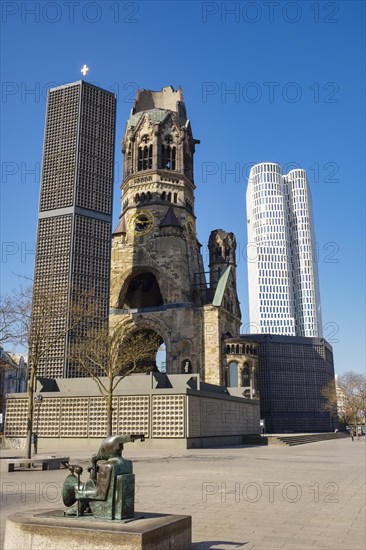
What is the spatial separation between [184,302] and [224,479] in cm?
4569

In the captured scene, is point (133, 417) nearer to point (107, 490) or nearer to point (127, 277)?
point (107, 490)

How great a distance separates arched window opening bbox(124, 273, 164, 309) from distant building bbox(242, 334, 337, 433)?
20.3m

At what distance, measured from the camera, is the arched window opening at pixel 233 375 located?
6381 centimetres

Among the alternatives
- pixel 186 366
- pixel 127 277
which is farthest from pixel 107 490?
pixel 127 277

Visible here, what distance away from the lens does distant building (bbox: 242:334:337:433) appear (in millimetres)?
85125

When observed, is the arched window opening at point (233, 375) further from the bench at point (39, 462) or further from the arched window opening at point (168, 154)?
the bench at point (39, 462)

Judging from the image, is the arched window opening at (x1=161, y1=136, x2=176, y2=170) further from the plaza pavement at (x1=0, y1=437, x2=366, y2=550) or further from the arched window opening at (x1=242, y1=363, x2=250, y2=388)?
the plaza pavement at (x1=0, y1=437, x2=366, y2=550)

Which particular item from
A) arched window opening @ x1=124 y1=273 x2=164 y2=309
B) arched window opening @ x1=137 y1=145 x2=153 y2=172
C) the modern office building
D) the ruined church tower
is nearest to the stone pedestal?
the modern office building

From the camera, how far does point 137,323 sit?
6319 centimetres

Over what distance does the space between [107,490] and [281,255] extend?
177 m

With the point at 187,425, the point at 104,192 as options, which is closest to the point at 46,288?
the point at 104,192

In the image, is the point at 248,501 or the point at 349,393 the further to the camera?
the point at 349,393

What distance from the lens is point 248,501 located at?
1236 cm

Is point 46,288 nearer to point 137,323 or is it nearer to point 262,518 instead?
point 137,323
